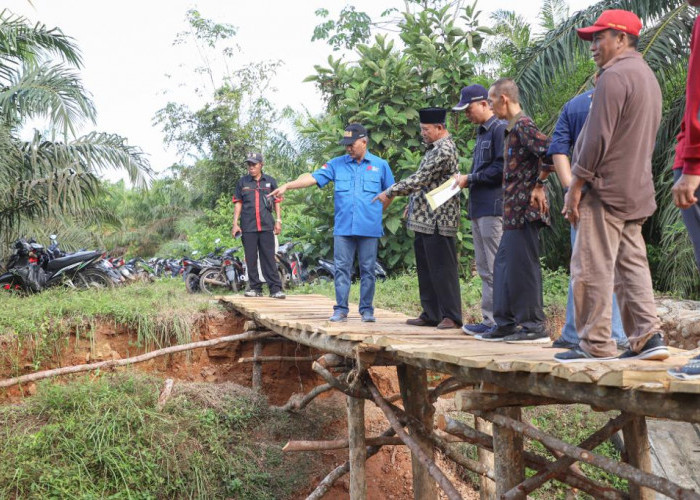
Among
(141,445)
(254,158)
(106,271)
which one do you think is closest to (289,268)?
(106,271)

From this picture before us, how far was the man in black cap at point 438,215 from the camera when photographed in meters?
5.36

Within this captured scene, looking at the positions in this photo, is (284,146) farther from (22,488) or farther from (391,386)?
(22,488)

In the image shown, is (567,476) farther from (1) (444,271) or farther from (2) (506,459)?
(1) (444,271)

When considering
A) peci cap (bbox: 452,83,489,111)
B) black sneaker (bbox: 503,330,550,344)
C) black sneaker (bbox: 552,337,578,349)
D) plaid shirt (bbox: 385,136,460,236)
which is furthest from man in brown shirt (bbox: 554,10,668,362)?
plaid shirt (bbox: 385,136,460,236)

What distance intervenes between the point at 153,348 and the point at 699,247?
678 cm

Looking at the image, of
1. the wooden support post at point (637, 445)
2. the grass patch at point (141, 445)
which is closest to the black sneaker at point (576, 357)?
the wooden support post at point (637, 445)

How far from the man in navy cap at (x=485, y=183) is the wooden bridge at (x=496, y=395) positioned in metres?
0.54

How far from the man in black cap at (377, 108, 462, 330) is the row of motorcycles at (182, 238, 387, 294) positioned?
5.75m

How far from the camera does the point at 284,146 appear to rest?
21.5m

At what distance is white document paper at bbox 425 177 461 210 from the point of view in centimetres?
499

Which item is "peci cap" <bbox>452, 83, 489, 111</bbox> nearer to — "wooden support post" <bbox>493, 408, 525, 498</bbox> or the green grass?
"wooden support post" <bbox>493, 408, 525, 498</bbox>

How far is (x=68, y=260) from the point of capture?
1062 centimetres

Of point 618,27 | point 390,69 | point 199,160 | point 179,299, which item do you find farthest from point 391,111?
point 199,160

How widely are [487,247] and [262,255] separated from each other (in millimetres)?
4723
